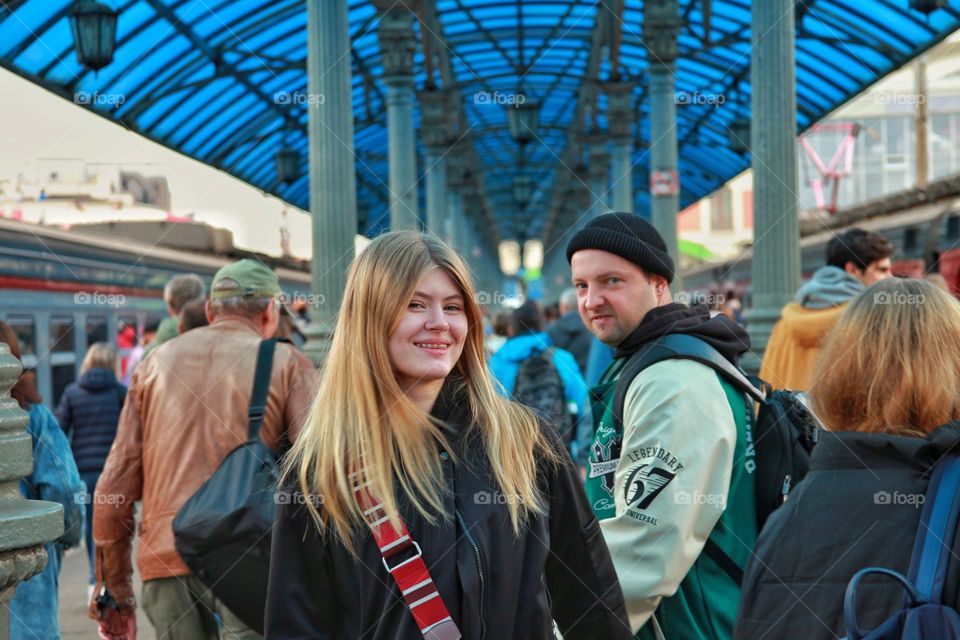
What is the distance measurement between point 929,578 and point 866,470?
0.29 m

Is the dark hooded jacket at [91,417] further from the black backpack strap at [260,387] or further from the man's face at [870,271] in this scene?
the man's face at [870,271]

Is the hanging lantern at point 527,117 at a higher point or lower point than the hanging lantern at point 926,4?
higher

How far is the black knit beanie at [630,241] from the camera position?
3410 millimetres

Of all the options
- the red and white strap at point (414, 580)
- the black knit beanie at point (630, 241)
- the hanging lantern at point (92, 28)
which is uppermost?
the hanging lantern at point (92, 28)

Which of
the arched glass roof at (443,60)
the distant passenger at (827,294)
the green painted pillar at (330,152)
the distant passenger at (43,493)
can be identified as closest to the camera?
the distant passenger at (43,493)

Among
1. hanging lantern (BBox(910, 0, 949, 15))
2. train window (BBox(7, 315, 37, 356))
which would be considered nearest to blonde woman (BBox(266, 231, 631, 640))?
hanging lantern (BBox(910, 0, 949, 15))

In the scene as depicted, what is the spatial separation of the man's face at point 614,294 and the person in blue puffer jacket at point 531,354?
192 inches

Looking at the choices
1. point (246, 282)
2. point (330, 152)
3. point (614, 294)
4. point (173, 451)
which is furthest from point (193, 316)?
point (330, 152)

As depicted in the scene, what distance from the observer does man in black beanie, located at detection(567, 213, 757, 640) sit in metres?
2.86

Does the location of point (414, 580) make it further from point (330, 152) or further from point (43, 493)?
point (330, 152)

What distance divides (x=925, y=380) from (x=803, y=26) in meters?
18.6

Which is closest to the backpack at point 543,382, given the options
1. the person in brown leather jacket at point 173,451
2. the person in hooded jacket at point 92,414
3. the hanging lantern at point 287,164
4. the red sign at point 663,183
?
the person in hooded jacket at point 92,414

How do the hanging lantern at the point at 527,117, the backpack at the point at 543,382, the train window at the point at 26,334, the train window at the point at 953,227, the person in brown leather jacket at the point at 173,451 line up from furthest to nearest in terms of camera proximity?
1. the hanging lantern at the point at 527,117
2. the train window at the point at 953,227
3. the train window at the point at 26,334
4. the backpack at the point at 543,382
5. the person in brown leather jacket at the point at 173,451

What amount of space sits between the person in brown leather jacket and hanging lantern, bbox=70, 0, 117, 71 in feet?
21.1
